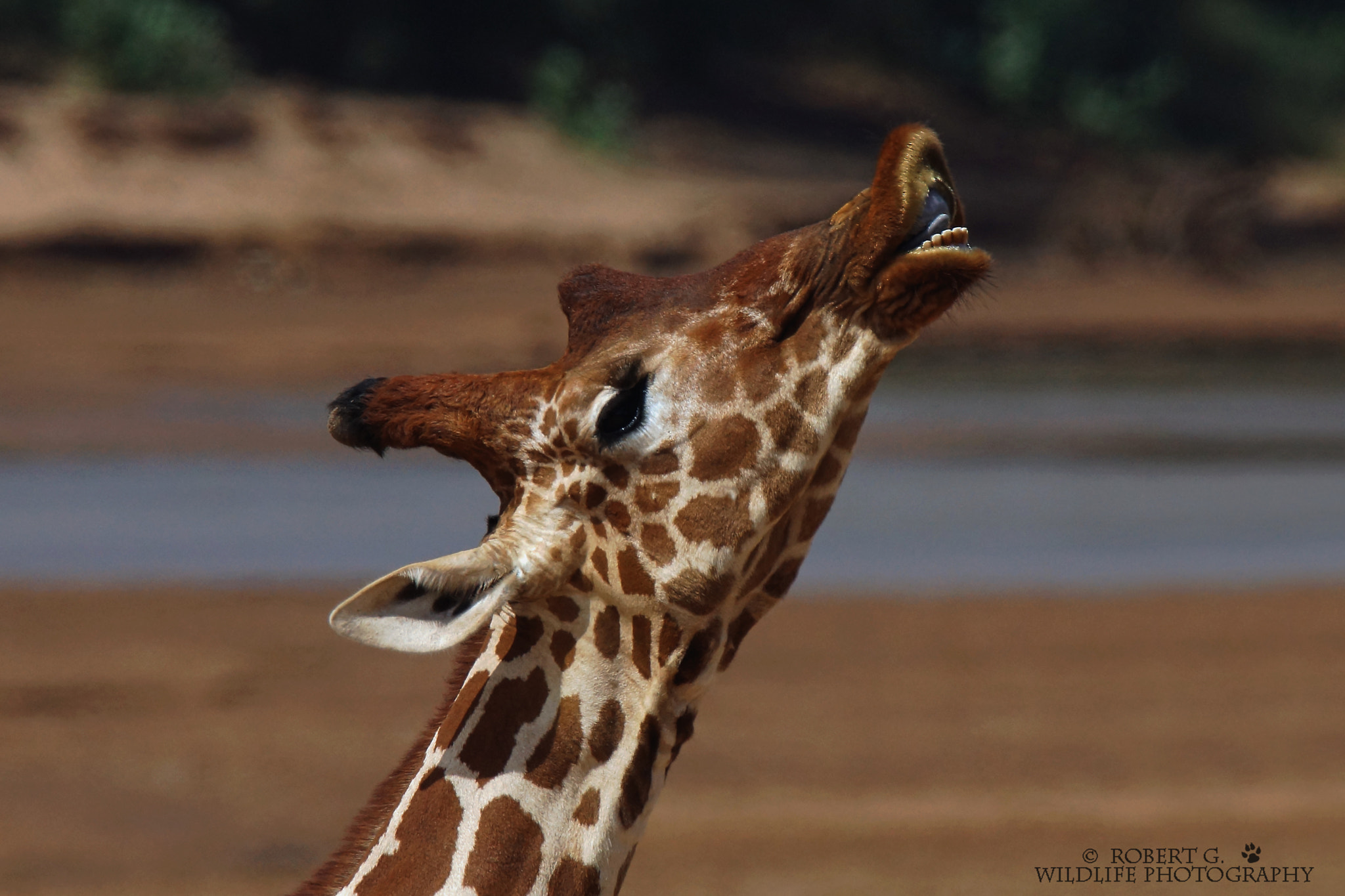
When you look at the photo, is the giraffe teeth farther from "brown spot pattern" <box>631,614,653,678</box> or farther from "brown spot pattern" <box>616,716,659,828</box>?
"brown spot pattern" <box>616,716,659,828</box>

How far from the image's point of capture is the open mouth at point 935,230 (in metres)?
2.53

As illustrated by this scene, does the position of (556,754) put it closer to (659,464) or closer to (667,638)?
(667,638)

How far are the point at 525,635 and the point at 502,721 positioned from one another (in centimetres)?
13

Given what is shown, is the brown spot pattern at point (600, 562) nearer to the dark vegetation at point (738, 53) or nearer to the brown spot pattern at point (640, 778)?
the brown spot pattern at point (640, 778)

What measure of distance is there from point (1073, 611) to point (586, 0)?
21.1m

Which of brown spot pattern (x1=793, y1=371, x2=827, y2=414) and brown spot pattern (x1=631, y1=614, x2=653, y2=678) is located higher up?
brown spot pattern (x1=793, y1=371, x2=827, y2=414)

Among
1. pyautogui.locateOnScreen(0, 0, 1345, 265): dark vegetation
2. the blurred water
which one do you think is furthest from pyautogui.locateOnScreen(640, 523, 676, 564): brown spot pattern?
pyautogui.locateOnScreen(0, 0, 1345, 265): dark vegetation

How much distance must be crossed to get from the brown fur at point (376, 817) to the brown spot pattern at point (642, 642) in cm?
27

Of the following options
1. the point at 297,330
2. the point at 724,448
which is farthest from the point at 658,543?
the point at 297,330

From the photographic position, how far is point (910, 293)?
251 centimetres

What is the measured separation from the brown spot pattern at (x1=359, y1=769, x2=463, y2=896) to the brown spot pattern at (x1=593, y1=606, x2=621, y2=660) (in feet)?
1.00

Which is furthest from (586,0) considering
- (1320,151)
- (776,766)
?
(776,766)

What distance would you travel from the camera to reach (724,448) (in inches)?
99.9

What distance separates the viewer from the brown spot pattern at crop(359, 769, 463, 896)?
96.5 inches
